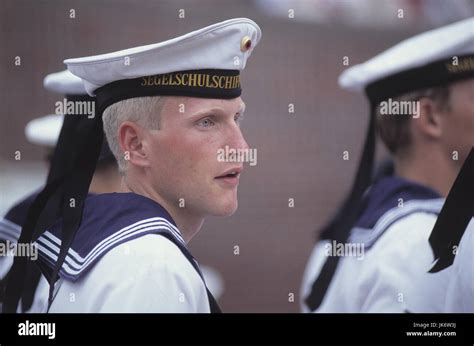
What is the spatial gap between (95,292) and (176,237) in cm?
24

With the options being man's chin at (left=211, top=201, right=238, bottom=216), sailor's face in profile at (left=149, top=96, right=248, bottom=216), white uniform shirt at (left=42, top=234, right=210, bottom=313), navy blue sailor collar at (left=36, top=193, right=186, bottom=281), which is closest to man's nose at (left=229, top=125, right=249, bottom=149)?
sailor's face in profile at (left=149, top=96, right=248, bottom=216)

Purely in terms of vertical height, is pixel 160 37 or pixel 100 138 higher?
pixel 160 37

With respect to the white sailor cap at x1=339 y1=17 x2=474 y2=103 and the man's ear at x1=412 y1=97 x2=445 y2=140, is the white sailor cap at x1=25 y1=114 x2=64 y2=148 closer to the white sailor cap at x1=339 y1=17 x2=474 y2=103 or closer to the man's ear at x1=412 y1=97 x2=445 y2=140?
the white sailor cap at x1=339 y1=17 x2=474 y2=103

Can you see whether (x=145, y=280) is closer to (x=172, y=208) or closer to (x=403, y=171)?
(x=172, y=208)

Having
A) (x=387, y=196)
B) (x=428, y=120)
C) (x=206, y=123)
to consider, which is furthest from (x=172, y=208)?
(x=428, y=120)

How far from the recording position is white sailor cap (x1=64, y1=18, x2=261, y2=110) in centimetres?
264

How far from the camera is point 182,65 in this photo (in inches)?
104

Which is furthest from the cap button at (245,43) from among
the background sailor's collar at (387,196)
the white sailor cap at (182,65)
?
the background sailor's collar at (387,196)

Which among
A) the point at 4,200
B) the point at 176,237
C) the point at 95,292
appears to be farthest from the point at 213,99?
the point at 4,200

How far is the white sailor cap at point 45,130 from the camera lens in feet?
11.3

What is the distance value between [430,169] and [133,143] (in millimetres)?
1273
